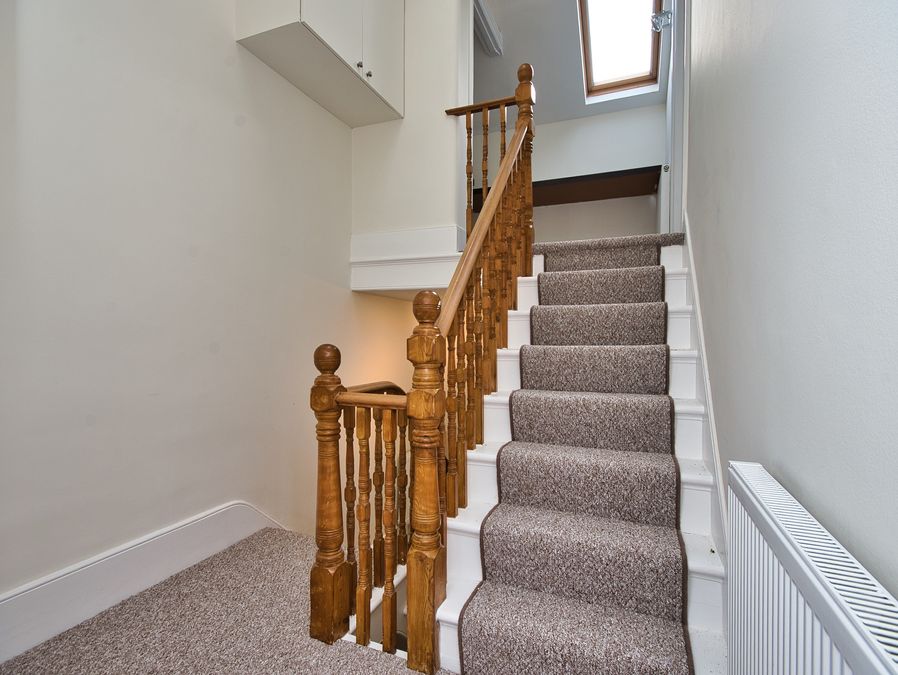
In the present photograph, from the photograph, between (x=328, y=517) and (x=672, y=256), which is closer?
(x=328, y=517)

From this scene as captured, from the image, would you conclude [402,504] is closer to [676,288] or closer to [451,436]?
[451,436]

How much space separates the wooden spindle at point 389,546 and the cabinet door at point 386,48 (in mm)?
2056

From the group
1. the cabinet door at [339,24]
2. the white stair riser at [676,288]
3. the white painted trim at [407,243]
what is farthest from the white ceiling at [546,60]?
the white stair riser at [676,288]

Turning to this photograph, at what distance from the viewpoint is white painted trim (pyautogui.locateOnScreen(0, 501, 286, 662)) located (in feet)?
4.36

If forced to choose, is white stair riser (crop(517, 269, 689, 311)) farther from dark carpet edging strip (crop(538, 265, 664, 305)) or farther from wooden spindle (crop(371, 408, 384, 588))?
wooden spindle (crop(371, 408, 384, 588))

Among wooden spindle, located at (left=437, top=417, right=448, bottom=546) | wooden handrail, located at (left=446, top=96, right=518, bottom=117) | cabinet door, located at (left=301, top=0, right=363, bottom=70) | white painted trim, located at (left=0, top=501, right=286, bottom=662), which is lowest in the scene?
white painted trim, located at (left=0, top=501, right=286, bottom=662)

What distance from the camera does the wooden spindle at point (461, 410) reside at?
157cm

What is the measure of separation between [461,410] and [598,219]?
152 inches

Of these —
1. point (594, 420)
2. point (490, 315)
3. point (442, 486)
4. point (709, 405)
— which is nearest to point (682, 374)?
point (709, 405)

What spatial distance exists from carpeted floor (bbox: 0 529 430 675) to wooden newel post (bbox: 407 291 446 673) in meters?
0.10

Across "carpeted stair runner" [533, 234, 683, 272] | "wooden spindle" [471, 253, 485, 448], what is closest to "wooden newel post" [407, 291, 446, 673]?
"wooden spindle" [471, 253, 485, 448]

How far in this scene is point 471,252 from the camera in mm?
1633

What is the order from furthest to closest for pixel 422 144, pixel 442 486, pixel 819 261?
pixel 422 144, pixel 442 486, pixel 819 261

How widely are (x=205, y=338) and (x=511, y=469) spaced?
4.52ft
